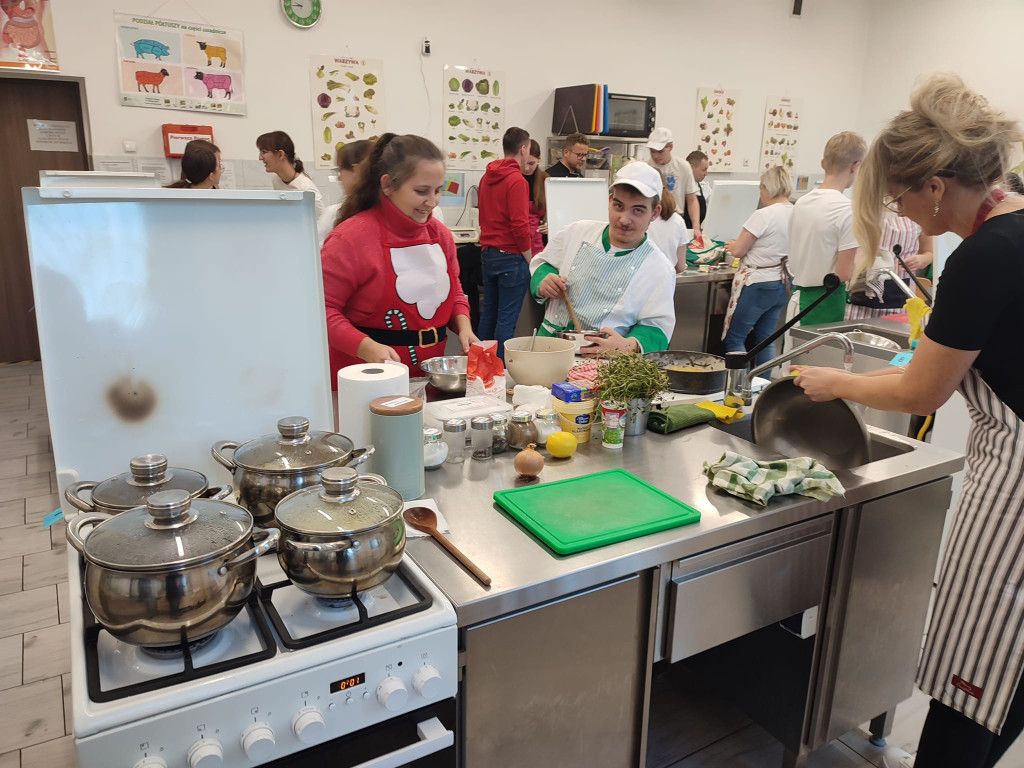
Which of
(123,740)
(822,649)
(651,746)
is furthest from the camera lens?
(651,746)

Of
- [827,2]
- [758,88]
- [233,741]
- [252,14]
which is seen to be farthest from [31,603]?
[827,2]

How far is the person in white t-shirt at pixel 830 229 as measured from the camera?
348cm

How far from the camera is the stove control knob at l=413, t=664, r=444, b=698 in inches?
40.1

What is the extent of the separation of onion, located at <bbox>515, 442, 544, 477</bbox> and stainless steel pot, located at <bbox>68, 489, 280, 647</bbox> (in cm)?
64

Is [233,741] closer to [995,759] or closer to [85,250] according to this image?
[85,250]

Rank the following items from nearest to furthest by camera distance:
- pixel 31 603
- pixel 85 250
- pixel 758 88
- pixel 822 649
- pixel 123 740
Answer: pixel 123 740
pixel 85 250
pixel 822 649
pixel 31 603
pixel 758 88

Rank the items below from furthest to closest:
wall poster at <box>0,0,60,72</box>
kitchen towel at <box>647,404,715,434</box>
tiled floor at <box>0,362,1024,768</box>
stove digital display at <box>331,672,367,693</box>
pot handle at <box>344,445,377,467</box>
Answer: wall poster at <box>0,0,60,72</box> → tiled floor at <box>0,362,1024,768</box> → kitchen towel at <box>647,404,715,434</box> → pot handle at <box>344,445,377,467</box> → stove digital display at <box>331,672,367,693</box>

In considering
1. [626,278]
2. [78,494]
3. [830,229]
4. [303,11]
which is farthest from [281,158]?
[78,494]

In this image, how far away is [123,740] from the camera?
83 centimetres

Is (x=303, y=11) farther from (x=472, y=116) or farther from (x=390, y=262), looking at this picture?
(x=390, y=262)

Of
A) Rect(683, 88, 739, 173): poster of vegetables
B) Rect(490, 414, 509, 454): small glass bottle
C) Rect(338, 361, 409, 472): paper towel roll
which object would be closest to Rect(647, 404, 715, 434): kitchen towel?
Rect(490, 414, 509, 454): small glass bottle

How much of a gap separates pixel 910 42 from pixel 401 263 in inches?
333

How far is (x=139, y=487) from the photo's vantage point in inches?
43.9

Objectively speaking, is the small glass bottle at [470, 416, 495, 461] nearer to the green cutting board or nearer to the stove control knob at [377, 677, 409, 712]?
the green cutting board
